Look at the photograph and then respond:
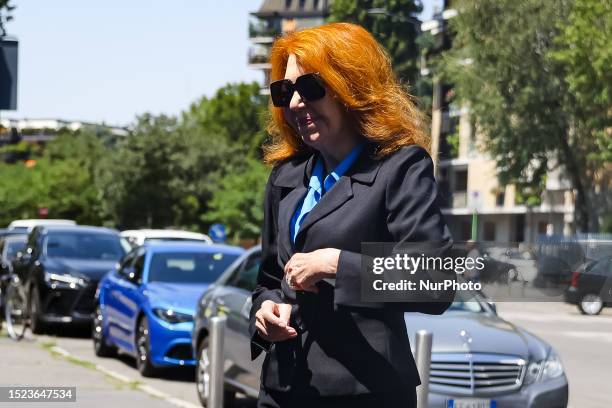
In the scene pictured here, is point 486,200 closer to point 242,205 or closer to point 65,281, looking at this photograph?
point 242,205

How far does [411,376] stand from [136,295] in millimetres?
12545

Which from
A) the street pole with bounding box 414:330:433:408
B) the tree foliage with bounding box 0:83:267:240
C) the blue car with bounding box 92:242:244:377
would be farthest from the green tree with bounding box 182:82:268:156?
the street pole with bounding box 414:330:433:408

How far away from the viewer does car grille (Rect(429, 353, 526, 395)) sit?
9805 millimetres

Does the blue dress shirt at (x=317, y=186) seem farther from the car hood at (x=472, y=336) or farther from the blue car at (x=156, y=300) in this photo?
the blue car at (x=156, y=300)

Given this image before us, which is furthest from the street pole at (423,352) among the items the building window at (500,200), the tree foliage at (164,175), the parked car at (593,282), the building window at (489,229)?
the building window at (489,229)

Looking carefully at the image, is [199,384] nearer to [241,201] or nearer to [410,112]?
[410,112]

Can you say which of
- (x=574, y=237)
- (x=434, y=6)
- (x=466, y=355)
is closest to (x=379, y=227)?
(x=574, y=237)

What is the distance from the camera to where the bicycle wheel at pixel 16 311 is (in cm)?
1942

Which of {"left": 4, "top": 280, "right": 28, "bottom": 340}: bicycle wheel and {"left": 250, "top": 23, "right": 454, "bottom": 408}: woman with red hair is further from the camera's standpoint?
{"left": 4, "top": 280, "right": 28, "bottom": 340}: bicycle wheel

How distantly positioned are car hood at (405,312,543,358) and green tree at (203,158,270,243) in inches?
2158

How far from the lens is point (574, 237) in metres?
4.36

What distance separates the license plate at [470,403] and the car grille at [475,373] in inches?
3.3

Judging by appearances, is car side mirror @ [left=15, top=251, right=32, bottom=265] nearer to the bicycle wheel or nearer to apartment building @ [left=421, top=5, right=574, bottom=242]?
the bicycle wheel

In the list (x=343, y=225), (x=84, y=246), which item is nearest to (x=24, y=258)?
(x=84, y=246)
